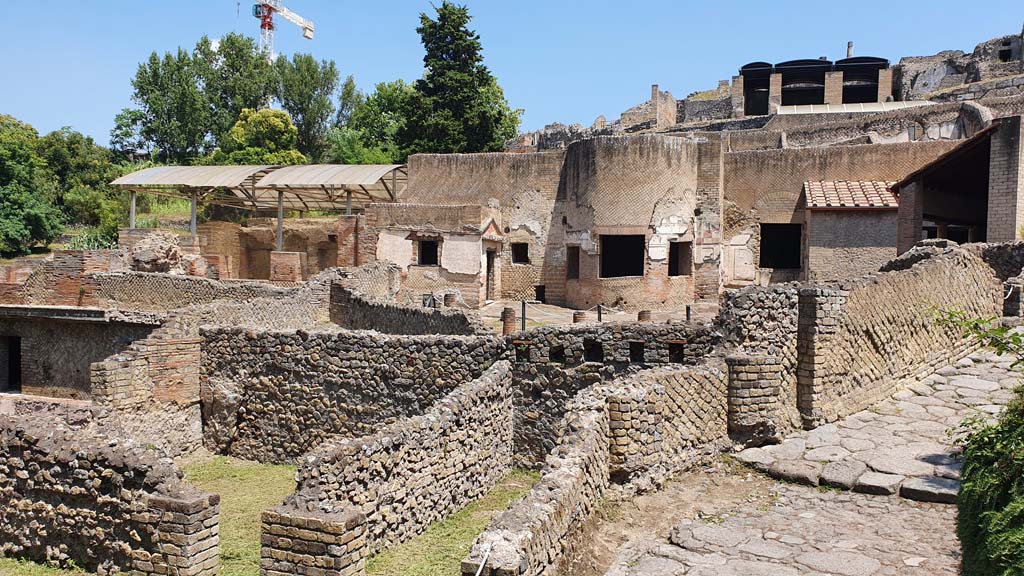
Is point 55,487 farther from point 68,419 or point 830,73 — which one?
point 830,73

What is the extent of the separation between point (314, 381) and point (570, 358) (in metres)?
3.42

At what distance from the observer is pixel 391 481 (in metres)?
6.62

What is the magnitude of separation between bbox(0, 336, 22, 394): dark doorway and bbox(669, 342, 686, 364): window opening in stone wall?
1120 cm

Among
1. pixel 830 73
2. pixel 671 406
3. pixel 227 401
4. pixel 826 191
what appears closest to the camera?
pixel 671 406

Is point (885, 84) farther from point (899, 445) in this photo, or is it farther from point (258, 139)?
point (899, 445)

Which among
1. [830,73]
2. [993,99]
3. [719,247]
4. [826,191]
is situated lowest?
[719,247]

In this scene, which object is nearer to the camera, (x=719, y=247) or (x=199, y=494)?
(x=199, y=494)

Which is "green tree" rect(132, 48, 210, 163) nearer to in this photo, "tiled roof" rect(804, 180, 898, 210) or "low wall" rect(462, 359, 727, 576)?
"tiled roof" rect(804, 180, 898, 210)

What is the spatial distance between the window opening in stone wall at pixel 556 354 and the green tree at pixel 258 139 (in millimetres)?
34588

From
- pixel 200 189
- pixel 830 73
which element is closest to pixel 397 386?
pixel 200 189

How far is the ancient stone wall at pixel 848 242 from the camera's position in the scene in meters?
16.5

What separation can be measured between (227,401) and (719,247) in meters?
12.3

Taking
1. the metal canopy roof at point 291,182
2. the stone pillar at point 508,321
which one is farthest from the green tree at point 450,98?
the stone pillar at point 508,321

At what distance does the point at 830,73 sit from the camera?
3791cm
